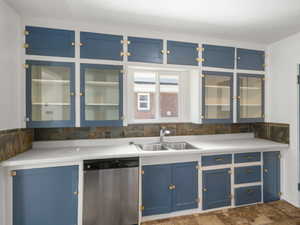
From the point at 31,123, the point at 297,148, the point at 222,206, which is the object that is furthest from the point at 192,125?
the point at 31,123

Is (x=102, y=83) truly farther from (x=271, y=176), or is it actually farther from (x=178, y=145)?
(x=271, y=176)

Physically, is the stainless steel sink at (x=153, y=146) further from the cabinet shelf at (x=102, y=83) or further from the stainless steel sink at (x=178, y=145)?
the cabinet shelf at (x=102, y=83)

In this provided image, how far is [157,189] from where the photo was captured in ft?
6.96

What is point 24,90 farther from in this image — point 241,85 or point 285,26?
point 285,26

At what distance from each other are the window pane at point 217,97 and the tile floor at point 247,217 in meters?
1.38

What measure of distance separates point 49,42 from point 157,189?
7.58ft

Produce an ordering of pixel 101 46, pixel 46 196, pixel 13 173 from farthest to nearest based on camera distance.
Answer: pixel 101 46, pixel 46 196, pixel 13 173

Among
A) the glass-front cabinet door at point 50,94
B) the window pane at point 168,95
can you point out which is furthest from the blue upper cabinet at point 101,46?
the window pane at point 168,95

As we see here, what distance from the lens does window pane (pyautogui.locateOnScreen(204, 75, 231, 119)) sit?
259 centimetres

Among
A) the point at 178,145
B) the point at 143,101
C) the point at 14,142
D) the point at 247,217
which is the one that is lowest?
the point at 247,217

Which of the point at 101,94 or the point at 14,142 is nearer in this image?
the point at 14,142

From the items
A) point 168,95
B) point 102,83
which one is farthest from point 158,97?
point 102,83

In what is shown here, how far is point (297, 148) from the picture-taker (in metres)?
2.45

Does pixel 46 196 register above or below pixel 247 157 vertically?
below
